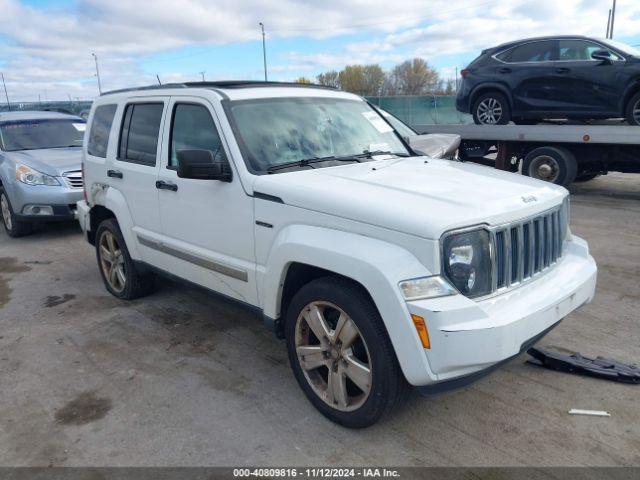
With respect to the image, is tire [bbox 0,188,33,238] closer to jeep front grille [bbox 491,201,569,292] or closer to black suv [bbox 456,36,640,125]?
jeep front grille [bbox 491,201,569,292]

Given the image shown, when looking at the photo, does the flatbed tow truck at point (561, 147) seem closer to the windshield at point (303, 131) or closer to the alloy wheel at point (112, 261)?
the windshield at point (303, 131)

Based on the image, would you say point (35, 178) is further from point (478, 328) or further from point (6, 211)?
point (478, 328)

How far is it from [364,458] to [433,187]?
1.58m

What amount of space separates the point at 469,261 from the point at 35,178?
725 cm

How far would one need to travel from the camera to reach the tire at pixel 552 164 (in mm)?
9703

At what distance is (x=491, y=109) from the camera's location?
11.0 m

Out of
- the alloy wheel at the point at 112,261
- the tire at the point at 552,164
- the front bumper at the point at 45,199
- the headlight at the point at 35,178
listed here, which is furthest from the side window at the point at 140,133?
the tire at the point at 552,164

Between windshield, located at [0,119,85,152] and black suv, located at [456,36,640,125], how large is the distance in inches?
297

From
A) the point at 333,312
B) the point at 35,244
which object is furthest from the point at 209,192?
the point at 35,244

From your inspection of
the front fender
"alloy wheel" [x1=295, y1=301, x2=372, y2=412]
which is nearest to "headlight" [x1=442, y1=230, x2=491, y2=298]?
the front fender

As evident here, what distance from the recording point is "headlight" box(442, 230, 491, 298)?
2.68 m

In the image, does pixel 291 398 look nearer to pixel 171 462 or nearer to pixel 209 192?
pixel 171 462

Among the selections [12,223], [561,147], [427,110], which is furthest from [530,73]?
[427,110]

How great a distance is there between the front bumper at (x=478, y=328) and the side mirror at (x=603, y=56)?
7726 millimetres
